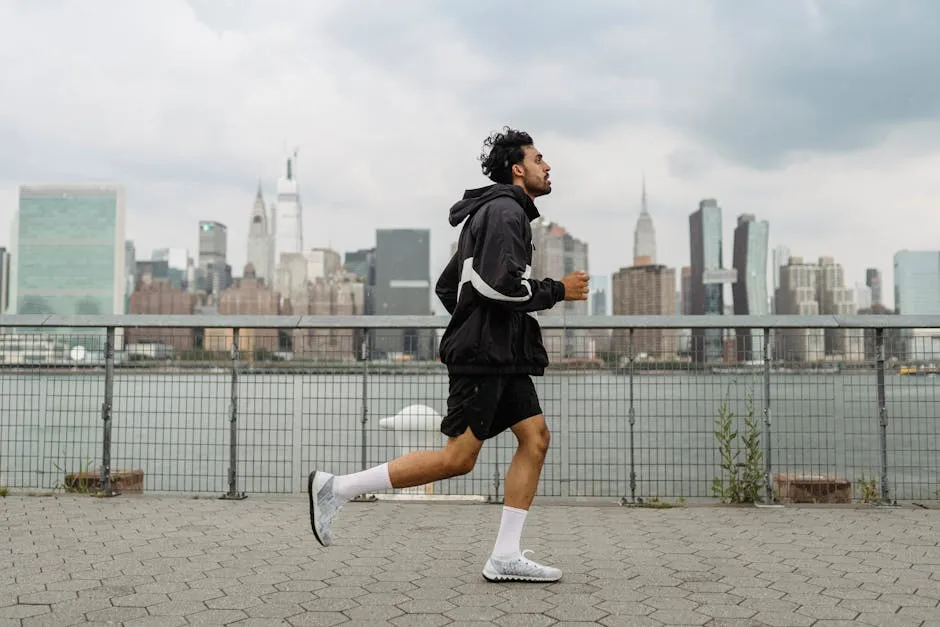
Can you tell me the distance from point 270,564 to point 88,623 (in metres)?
1.13

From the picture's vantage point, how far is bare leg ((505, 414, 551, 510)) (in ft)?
12.7

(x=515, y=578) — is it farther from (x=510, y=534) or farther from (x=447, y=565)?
(x=447, y=565)

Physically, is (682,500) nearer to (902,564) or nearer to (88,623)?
(902,564)

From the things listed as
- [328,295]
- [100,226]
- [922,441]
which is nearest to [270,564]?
[922,441]

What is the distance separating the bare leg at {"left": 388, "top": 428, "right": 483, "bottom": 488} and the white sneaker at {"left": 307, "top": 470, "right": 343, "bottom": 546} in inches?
12.3

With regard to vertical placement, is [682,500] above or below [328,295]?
below

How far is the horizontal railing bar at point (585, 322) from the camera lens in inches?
238

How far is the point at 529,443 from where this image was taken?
153 inches

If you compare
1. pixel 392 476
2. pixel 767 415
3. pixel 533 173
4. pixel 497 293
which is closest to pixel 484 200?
pixel 533 173

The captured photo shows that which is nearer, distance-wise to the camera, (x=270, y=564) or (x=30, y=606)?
(x=30, y=606)

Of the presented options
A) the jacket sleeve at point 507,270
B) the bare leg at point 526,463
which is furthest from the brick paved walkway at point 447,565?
the jacket sleeve at point 507,270

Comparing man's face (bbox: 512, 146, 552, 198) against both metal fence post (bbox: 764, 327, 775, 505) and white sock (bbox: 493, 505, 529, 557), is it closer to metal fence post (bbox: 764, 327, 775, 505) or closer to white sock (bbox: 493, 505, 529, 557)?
white sock (bbox: 493, 505, 529, 557)

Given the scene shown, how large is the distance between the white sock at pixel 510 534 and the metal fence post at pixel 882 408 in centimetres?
368

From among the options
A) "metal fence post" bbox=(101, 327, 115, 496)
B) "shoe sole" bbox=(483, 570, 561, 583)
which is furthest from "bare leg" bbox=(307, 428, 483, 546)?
"metal fence post" bbox=(101, 327, 115, 496)
